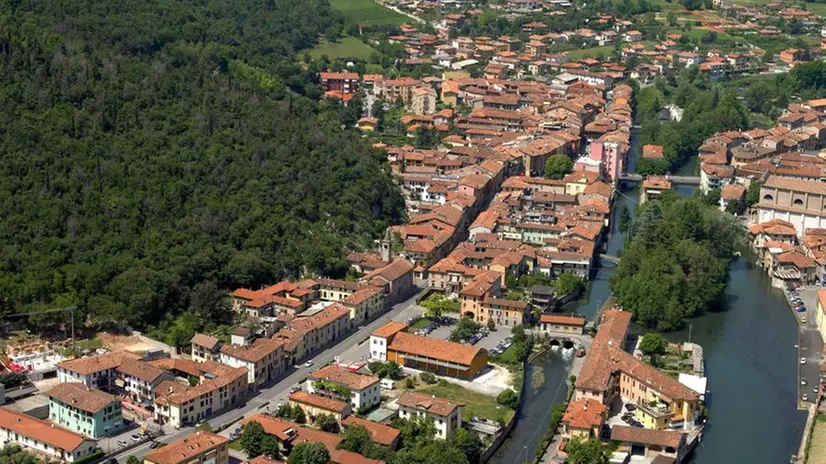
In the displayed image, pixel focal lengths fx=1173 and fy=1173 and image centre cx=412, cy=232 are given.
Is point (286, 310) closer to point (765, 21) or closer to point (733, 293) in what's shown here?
point (733, 293)

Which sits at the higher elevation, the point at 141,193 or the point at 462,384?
the point at 141,193

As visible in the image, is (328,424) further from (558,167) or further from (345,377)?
(558,167)

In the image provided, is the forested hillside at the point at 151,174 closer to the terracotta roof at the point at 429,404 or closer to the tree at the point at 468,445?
the terracotta roof at the point at 429,404

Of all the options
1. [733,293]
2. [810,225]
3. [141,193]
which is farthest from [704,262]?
[141,193]

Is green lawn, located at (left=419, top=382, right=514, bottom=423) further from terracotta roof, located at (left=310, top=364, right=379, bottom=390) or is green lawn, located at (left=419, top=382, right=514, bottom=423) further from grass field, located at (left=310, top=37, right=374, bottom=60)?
grass field, located at (left=310, top=37, right=374, bottom=60)

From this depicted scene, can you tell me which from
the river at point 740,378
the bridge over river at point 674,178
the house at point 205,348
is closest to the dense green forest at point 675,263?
the river at point 740,378
